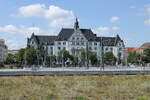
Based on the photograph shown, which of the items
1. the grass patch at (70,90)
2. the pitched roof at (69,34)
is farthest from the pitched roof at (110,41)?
the grass patch at (70,90)

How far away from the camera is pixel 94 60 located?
4316 inches

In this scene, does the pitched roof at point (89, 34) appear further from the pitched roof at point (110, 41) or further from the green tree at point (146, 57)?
the green tree at point (146, 57)

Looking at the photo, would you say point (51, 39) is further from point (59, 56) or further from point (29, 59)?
point (29, 59)

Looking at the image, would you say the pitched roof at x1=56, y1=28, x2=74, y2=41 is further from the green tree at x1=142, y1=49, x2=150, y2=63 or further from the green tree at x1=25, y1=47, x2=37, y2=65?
the green tree at x1=142, y1=49, x2=150, y2=63

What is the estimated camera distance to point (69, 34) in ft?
416

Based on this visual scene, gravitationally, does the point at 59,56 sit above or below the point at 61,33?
below

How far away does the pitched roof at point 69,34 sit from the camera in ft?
414

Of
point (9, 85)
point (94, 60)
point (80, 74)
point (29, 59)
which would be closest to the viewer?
point (9, 85)

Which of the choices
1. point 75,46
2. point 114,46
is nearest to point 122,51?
point 114,46

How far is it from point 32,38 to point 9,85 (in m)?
103

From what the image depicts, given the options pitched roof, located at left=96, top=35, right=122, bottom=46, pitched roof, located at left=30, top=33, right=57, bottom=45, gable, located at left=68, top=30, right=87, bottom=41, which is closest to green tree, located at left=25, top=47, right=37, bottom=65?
pitched roof, located at left=30, top=33, right=57, bottom=45

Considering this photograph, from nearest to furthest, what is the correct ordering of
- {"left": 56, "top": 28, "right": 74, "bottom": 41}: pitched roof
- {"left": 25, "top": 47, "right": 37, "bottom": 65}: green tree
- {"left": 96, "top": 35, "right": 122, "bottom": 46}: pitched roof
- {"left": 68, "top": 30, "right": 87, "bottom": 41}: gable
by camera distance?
{"left": 25, "top": 47, "right": 37, "bottom": 65}: green tree, {"left": 68, "top": 30, "right": 87, "bottom": 41}: gable, {"left": 56, "top": 28, "right": 74, "bottom": 41}: pitched roof, {"left": 96, "top": 35, "right": 122, "bottom": 46}: pitched roof

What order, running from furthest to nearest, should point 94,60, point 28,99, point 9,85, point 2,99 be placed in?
point 94,60 → point 9,85 → point 28,99 → point 2,99

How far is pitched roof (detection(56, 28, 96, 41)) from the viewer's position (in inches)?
4963
